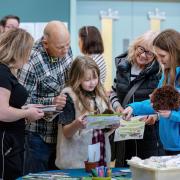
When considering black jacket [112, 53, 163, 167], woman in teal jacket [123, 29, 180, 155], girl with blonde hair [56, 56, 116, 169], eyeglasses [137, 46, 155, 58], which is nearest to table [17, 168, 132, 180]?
girl with blonde hair [56, 56, 116, 169]

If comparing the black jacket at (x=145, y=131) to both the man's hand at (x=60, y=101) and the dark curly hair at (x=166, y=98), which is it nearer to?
the man's hand at (x=60, y=101)

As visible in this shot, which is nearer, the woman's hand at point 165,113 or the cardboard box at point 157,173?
the cardboard box at point 157,173

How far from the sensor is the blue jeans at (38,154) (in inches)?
127

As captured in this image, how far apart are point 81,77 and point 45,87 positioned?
284mm

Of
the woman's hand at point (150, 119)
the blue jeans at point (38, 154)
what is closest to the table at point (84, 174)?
the blue jeans at point (38, 154)

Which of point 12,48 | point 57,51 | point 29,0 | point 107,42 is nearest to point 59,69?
point 57,51

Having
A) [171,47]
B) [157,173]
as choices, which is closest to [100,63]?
[171,47]

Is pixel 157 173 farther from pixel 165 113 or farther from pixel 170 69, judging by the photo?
pixel 170 69

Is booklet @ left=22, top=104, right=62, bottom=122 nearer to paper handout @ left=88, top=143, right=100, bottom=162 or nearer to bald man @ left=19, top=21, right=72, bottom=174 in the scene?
bald man @ left=19, top=21, right=72, bottom=174

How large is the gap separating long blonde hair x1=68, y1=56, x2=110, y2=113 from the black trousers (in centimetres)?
47

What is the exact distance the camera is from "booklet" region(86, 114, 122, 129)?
8.63ft

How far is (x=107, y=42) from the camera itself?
6590 mm

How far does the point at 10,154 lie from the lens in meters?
2.79

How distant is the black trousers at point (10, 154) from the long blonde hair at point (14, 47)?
1.31 ft
